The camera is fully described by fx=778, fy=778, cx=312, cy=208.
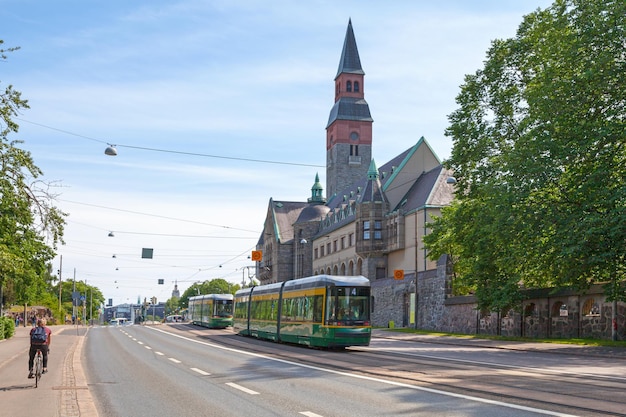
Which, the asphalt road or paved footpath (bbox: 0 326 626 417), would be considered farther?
paved footpath (bbox: 0 326 626 417)

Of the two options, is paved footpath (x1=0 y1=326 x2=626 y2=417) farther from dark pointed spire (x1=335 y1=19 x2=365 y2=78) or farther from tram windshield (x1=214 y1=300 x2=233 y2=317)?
dark pointed spire (x1=335 y1=19 x2=365 y2=78)

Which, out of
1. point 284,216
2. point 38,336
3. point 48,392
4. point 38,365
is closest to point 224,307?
point 38,336

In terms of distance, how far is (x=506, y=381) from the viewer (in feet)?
51.6

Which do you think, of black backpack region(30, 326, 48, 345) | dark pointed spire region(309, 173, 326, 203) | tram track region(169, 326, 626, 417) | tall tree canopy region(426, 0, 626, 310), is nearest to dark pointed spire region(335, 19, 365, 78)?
dark pointed spire region(309, 173, 326, 203)

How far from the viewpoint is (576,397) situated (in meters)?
12.6

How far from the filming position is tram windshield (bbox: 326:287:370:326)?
97.5 ft

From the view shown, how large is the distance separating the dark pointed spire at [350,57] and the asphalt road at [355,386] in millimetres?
101272

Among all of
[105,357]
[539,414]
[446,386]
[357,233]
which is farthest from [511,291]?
[357,233]

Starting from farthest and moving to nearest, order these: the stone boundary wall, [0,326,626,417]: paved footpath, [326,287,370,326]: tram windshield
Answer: the stone boundary wall < [326,287,370,326]: tram windshield < [0,326,626,417]: paved footpath

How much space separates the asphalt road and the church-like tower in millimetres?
94913

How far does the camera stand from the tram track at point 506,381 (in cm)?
1175

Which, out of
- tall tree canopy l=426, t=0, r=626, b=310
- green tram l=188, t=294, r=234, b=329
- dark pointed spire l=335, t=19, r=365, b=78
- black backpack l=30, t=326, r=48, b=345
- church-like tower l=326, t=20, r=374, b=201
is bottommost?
green tram l=188, t=294, r=234, b=329

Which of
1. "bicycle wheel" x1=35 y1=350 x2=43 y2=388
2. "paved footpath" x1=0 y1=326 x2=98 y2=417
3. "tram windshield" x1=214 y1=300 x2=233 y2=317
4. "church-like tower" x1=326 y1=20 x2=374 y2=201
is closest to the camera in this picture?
"paved footpath" x1=0 y1=326 x2=98 y2=417

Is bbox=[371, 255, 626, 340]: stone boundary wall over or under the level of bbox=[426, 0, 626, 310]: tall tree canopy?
under
